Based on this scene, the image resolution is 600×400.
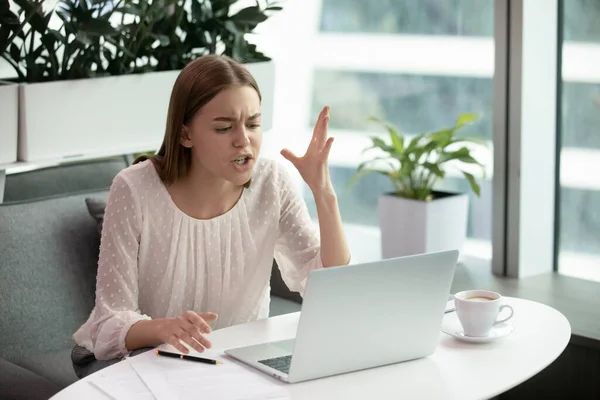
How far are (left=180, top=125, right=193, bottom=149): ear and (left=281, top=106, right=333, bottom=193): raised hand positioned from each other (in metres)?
0.21

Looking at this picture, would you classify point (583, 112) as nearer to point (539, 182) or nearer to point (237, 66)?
point (539, 182)

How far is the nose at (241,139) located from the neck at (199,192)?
0.46ft

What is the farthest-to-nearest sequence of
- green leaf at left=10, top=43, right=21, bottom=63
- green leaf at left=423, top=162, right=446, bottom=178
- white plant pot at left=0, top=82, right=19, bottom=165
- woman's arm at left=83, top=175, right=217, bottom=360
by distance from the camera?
green leaf at left=423, top=162, right=446, bottom=178 → green leaf at left=10, top=43, right=21, bottom=63 → white plant pot at left=0, top=82, right=19, bottom=165 → woman's arm at left=83, top=175, right=217, bottom=360

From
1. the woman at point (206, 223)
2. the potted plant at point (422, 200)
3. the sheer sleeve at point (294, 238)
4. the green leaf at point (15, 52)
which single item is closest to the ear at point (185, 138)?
the woman at point (206, 223)

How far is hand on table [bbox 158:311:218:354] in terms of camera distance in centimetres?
170

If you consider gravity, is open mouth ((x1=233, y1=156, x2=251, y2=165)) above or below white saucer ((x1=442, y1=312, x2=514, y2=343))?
above

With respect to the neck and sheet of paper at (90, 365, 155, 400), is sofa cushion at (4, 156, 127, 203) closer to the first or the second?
the neck

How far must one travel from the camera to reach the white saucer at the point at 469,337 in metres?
1.79

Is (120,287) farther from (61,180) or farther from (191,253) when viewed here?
(61,180)

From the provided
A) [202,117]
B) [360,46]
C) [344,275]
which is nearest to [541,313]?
[344,275]

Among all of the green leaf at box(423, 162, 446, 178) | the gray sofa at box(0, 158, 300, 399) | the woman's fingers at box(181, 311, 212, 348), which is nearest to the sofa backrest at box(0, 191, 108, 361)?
the gray sofa at box(0, 158, 300, 399)

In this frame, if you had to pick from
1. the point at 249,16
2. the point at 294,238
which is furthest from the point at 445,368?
the point at 249,16

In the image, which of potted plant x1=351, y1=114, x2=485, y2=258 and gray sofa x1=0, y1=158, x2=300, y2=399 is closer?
gray sofa x1=0, y1=158, x2=300, y2=399

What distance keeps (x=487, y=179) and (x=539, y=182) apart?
1.49 feet
